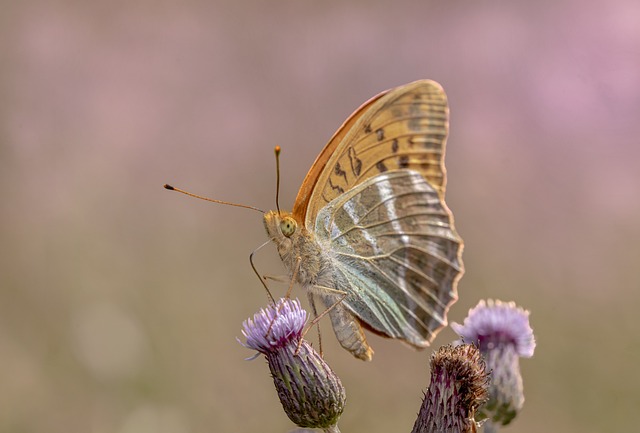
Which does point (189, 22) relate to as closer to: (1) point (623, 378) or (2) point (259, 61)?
(2) point (259, 61)

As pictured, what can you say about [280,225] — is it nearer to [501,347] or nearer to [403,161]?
[403,161]

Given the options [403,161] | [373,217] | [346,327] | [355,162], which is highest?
[403,161]

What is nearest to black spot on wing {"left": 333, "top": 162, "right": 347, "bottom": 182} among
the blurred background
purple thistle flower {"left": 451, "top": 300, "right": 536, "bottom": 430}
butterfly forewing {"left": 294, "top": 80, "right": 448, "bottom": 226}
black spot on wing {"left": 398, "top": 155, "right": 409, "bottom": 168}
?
butterfly forewing {"left": 294, "top": 80, "right": 448, "bottom": 226}

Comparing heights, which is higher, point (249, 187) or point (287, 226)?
point (249, 187)

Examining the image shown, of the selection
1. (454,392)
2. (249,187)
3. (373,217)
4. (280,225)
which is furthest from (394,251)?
(249,187)

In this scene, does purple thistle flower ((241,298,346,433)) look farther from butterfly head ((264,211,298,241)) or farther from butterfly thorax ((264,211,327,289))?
butterfly head ((264,211,298,241))

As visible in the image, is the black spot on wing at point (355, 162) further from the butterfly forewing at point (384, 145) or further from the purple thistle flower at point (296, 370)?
the purple thistle flower at point (296, 370)
